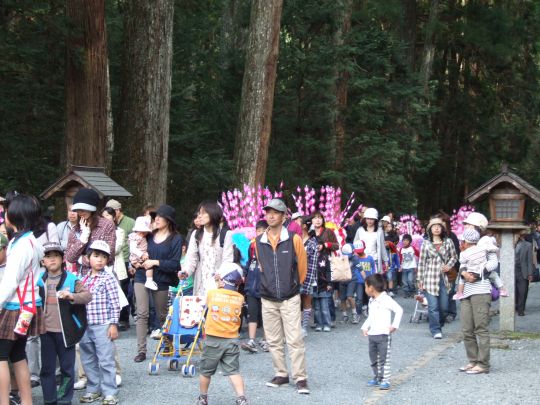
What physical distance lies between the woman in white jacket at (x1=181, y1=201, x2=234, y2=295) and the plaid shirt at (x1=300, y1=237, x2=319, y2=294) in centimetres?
345

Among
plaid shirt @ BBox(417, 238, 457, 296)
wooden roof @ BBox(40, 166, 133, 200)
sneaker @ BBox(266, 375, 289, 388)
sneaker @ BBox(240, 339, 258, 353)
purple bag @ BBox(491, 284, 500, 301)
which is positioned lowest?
sneaker @ BBox(266, 375, 289, 388)

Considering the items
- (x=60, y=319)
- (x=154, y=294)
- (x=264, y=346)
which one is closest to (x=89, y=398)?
(x=60, y=319)

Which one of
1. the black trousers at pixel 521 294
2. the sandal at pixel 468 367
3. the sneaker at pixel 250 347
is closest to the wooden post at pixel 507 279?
the black trousers at pixel 521 294

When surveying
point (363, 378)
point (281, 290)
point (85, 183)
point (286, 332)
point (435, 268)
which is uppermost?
point (85, 183)

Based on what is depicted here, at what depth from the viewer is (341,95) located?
26.2m

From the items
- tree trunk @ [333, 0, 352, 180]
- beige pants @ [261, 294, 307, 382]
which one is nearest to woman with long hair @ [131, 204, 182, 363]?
beige pants @ [261, 294, 307, 382]

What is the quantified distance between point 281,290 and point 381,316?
120 cm

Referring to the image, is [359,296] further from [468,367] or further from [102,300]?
[102,300]

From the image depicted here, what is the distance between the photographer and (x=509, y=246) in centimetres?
1381

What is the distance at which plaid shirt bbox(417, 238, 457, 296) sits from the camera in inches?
516

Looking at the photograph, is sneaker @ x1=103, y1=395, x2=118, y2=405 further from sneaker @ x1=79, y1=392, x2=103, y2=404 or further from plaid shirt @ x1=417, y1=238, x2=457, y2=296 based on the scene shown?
plaid shirt @ x1=417, y1=238, x2=457, y2=296

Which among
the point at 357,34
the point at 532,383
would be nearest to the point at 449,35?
the point at 357,34

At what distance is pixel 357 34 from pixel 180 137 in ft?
25.7

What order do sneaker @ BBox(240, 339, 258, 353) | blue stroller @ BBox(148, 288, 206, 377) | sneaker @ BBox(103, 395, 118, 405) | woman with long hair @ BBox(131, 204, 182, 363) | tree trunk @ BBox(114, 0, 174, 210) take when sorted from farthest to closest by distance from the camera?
tree trunk @ BBox(114, 0, 174, 210)
sneaker @ BBox(240, 339, 258, 353)
woman with long hair @ BBox(131, 204, 182, 363)
blue stroller @ BBox(148, 288, 206, 377)
sneaker @ BBox(103, 395, 118, 405)
